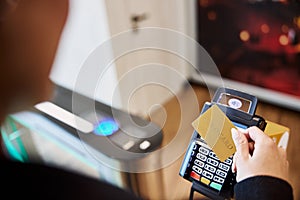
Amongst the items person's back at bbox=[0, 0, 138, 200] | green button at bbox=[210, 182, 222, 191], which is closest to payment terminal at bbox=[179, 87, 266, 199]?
green button at bbox=[210, 182, 222, 191]

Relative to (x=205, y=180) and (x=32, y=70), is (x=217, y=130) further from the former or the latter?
(x=32, y=70)

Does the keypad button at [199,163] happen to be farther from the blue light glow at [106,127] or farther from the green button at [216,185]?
the blue light glow at [106,127]

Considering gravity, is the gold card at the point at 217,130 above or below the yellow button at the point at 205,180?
above

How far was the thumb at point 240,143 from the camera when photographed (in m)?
0.44

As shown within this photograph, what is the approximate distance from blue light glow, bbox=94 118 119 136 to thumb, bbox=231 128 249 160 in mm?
287

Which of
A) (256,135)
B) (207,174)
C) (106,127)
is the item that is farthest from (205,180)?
(106,127)

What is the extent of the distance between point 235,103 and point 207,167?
0.11 metres

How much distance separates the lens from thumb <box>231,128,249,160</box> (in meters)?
0.44

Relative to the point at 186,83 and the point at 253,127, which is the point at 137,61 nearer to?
the point at 186,83

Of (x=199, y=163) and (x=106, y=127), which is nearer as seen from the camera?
(x=199, y=163)

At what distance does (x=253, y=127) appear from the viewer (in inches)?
17.8

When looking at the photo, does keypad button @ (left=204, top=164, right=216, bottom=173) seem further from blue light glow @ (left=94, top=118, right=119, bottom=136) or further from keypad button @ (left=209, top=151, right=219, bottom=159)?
blue light glow @ (left=94, top=118, right=119, bottom=136)

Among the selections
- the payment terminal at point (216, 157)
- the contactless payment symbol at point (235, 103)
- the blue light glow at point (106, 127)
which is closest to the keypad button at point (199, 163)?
the payment terminal at point (216, 157)

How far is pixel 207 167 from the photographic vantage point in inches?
19.2
